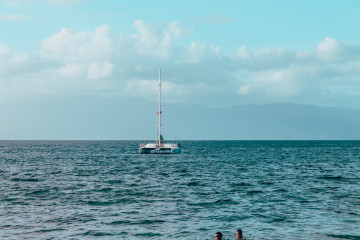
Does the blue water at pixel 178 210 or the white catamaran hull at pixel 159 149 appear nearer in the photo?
the blue water at pixel 178 210

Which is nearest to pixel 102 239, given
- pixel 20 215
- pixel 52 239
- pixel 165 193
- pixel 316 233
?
pixel 52 239

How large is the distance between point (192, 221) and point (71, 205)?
→ 37.7ft

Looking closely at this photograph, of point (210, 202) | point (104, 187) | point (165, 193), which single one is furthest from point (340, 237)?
point (104, 187)

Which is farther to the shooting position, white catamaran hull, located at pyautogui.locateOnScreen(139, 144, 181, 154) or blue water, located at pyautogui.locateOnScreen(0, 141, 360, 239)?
white catamaran hull, located at pyautogui.locateOnScreen(139, 144, 181, 154)

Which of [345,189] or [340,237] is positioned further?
[345,189]

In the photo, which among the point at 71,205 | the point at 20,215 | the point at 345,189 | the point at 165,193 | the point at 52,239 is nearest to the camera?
the point at 52,239

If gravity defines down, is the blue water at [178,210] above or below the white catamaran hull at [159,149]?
below

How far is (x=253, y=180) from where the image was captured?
52781mm

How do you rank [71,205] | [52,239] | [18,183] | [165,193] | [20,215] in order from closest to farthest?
1. [52,239]
2. [20,215]
3. [71,205]
4. [165,193]
5. [18,183]

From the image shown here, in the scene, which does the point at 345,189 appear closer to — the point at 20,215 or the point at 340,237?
the point at 340,237

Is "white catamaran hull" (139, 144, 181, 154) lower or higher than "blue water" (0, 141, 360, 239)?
higher

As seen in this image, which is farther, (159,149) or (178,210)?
(159,149)

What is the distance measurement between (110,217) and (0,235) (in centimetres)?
754

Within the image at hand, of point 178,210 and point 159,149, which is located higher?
point 159,149
